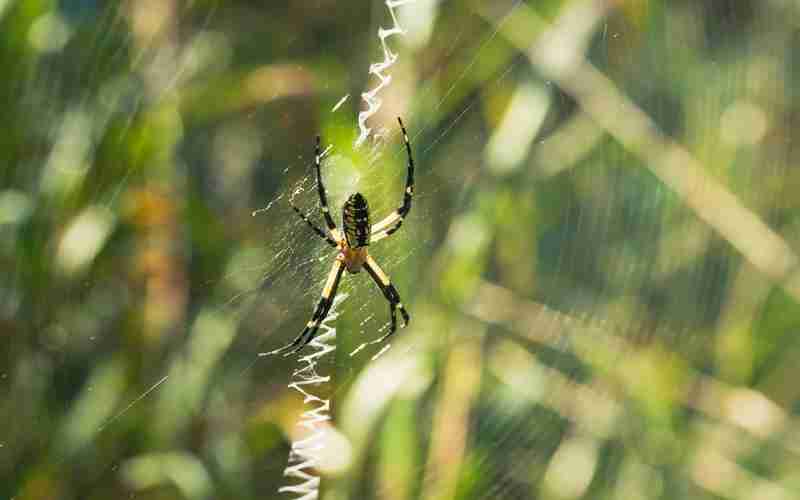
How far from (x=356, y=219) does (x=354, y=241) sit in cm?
12

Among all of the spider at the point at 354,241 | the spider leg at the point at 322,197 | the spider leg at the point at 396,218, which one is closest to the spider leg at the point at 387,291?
the spider at the point at 354,241

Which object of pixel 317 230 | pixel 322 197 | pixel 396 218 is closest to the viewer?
pixel 322 197

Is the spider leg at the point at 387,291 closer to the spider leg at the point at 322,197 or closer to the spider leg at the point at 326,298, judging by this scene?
the spider leg at the point at 326,298

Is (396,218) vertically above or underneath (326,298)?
above

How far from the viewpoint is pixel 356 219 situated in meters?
1.73

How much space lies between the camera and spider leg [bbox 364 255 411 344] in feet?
6.79

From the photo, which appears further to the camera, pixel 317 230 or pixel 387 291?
pixel 387 291

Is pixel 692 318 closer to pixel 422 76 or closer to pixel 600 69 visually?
pixel 600 69

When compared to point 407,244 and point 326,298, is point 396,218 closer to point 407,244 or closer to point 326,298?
point 407,244

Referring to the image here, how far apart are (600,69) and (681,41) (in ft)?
0.90

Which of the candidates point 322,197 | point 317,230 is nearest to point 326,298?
point 317,230

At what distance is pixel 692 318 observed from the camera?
108 inches

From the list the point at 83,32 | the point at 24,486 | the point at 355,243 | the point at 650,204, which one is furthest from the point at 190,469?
the point at 650,204

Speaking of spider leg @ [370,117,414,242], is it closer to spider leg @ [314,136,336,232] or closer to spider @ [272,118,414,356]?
spider @ [272,118,414,356]
